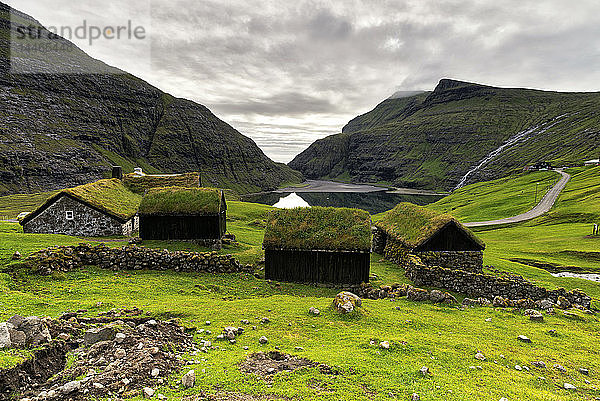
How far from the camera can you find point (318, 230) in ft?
82.1

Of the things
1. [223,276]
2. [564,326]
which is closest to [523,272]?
[564,326]

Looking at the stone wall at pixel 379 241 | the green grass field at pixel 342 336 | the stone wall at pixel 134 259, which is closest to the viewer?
the green grass field at pixel 342 336

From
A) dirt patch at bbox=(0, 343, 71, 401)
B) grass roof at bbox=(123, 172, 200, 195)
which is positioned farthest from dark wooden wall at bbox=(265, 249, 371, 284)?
grass roof at bbox=(123, 172, 200, 195)

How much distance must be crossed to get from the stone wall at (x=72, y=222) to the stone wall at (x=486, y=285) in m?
35.3

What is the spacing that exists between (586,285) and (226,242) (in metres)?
36.9

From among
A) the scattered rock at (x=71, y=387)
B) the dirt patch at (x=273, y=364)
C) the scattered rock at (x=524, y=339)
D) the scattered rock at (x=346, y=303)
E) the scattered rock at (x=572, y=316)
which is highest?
the scattered rock at (x=71, y=387)

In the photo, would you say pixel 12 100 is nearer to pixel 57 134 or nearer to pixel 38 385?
pixel 57 134

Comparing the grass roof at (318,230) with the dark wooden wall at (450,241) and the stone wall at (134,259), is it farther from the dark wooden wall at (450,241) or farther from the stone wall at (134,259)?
the dark wooden wall at (450,241)

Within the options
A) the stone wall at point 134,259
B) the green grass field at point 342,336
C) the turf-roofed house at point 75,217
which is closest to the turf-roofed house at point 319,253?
the green grass field at point 342,336

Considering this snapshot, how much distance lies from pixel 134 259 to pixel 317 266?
14.3 metres

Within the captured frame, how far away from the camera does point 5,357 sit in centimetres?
770

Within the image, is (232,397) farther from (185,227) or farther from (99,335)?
(185,227)

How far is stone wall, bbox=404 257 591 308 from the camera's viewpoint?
72.8 feet

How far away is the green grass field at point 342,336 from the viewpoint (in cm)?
883
